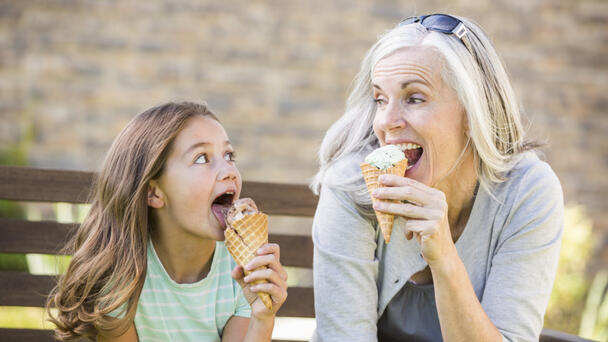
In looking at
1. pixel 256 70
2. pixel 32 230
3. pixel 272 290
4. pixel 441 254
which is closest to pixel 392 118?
pixel 441 254

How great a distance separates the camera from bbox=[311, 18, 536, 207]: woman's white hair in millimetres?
2338

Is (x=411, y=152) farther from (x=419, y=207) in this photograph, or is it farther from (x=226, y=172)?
(x=226, y=172)

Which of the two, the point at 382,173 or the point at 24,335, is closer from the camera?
the point at 382,173

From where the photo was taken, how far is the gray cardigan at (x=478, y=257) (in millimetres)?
2346

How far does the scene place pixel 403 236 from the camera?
8.36ft

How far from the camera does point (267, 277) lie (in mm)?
2209

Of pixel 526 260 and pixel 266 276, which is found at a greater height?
pixel 526 260

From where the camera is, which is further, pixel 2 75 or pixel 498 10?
pixel 498 10

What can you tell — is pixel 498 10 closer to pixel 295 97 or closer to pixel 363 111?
pixel 295 97

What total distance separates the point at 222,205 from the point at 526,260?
44.3 inches

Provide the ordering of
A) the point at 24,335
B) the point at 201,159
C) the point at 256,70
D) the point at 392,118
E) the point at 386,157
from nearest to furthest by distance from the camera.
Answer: the point at 386,157
the point at 392,118
the point at 201,159
the point at 24,335
the point at 256,70

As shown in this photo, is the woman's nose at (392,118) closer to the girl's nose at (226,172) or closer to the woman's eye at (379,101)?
the woman's eye at (379,101)

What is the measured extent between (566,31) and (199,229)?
4364 millimetres

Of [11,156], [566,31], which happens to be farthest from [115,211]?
[566,31]
